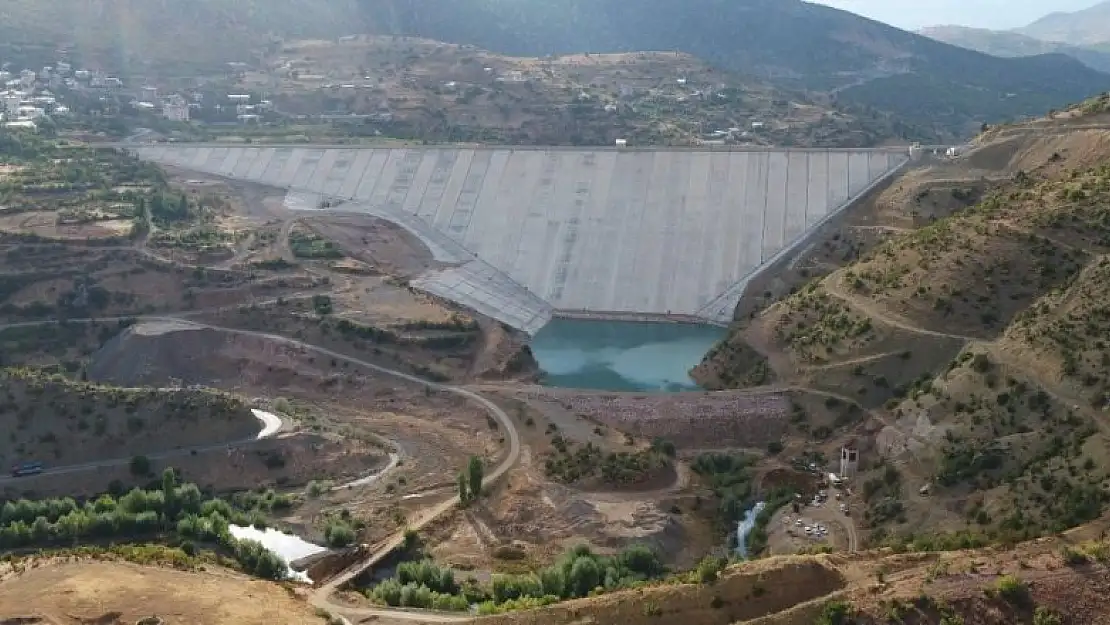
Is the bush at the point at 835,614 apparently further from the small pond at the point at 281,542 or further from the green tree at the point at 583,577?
the small pond at the point at 281,542

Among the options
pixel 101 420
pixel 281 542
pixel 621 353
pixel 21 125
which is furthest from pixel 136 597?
pixel 21 125

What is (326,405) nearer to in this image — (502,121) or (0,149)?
(0,149)

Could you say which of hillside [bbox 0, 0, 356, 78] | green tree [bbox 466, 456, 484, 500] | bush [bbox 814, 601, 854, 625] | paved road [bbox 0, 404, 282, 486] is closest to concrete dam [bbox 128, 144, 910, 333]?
paved road [bbox 0, 404, 282, 486]

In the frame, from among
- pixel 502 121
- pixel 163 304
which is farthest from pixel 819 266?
pixel 502 121

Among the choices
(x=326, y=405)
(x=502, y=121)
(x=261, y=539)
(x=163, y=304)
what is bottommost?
(x=261, y=539)

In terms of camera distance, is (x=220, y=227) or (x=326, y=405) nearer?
(x=326, y=405)

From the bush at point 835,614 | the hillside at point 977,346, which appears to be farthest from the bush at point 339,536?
the bush at point 835,614
